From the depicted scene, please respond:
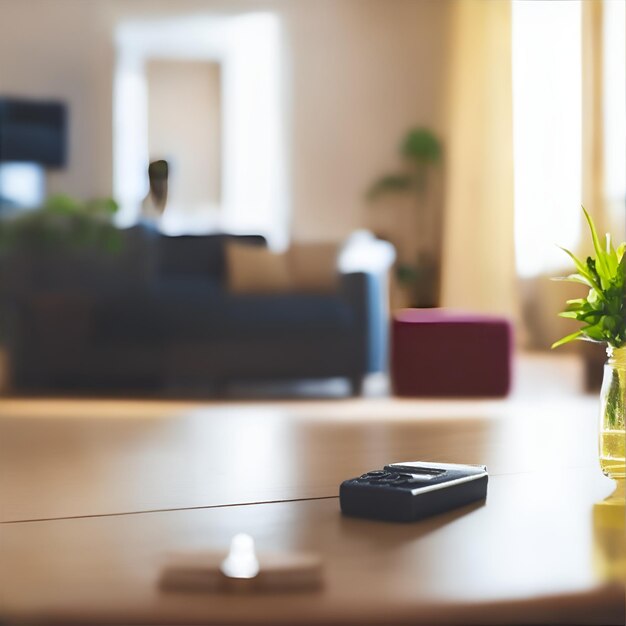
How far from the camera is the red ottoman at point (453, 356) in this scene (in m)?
2.22

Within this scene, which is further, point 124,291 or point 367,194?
point 124,291

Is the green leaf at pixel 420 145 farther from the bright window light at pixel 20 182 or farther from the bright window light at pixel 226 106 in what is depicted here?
the bright window light at pixel 20 182

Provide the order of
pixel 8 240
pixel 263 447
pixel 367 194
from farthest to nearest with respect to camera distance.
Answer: pixel 367 194
pixel 8 240
pixel 263 447

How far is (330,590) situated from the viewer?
0.38m

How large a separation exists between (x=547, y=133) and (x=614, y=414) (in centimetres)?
271

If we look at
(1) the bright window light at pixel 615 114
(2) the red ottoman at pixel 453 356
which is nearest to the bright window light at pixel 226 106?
(2) the red ottoman at pixel 453 356

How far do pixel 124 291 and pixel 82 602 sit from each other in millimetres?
1898

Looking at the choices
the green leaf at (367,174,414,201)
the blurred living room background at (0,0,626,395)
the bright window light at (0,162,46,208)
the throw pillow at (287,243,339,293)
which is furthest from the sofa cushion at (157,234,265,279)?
the bright window light at (0,162,46,208)

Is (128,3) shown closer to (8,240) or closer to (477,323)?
(8,240)

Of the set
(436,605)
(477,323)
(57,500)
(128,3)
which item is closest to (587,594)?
(436,605)

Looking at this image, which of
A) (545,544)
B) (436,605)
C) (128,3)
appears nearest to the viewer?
(436,605)

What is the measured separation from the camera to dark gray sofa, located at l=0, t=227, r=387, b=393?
7.09 feet

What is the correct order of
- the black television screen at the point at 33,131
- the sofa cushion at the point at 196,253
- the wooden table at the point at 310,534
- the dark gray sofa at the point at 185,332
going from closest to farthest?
the wooden table at the point at 310,534 < the black television screen at the point at 33,131 < the sofa cushion at the point at 196,253 < the dark gray sofa at the point at 185,332

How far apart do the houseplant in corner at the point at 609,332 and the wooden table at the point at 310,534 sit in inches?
1.3
